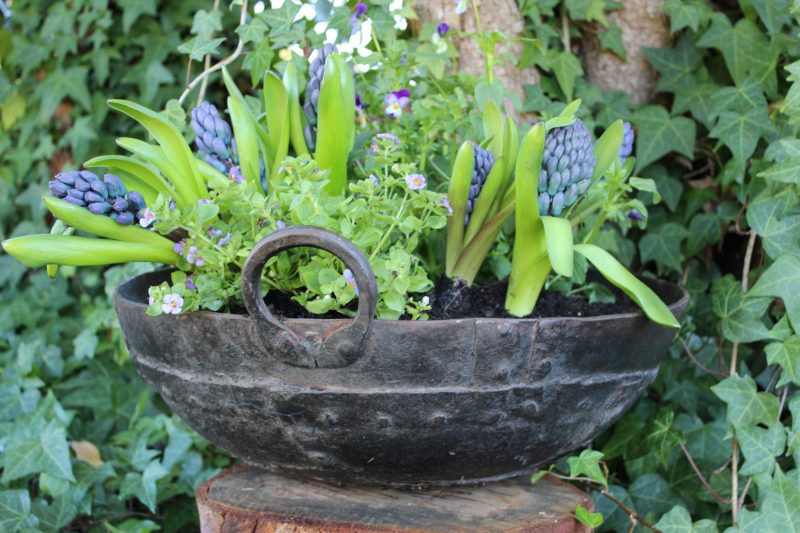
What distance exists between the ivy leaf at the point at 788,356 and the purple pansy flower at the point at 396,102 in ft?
1.93

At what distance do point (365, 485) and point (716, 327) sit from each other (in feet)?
2.44

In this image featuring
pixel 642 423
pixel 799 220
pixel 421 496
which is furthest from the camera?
pixel 642 423

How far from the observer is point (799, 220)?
3.73 feet

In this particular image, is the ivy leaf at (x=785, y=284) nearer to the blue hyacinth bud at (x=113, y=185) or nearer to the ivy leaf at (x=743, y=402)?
the ivy leaf at (x=743, y=402)

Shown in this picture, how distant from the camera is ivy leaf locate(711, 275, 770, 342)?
1.17m

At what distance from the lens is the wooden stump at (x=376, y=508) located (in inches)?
35.7

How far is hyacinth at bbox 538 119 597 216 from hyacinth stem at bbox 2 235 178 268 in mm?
447

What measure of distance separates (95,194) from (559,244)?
0.48m

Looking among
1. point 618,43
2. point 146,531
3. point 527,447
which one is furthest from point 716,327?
point 146,531

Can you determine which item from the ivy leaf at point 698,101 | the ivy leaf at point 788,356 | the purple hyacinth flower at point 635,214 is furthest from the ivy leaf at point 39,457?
the ivy leaf at point 698,101

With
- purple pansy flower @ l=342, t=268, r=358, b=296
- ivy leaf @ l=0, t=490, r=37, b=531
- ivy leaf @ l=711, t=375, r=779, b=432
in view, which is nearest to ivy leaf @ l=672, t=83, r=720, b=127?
ivy leaf @ l=711, t=375, r=779, b=432

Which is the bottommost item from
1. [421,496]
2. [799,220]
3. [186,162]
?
[421,496]

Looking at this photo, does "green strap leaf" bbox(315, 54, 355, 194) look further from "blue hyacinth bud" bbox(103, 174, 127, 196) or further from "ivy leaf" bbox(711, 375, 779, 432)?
"ivy leaf" bbox(711, 375, 779, 432)

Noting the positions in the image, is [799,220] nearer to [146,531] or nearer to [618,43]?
[618,43]
